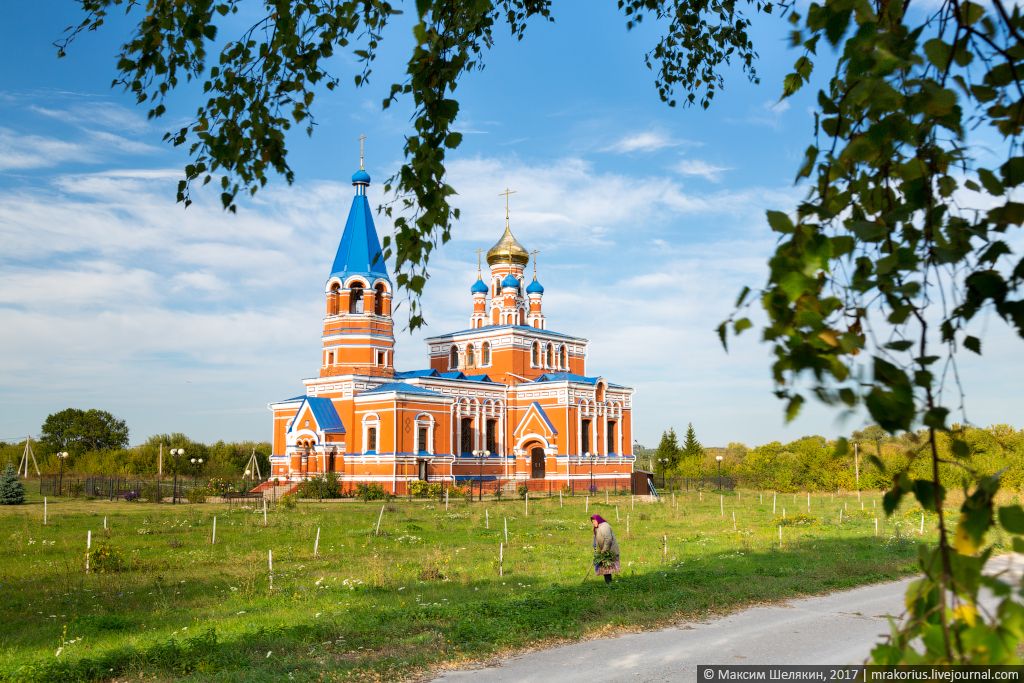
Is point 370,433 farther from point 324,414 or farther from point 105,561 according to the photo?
point 105,561

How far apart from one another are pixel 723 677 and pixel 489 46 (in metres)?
5.70

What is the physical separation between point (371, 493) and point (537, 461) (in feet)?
39.6

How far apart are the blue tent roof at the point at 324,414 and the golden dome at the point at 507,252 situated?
1532 centimetres

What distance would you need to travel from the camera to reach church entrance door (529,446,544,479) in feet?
148

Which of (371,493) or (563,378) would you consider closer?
(371,493)

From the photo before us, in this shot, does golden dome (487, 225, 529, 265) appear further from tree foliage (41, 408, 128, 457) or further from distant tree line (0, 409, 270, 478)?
tree foliage (41, 408, 128, 457)

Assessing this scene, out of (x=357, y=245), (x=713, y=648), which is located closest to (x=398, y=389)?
(x=357, y=245)

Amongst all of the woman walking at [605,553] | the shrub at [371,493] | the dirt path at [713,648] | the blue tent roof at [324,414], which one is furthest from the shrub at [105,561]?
the blue tent roof at [324,414]

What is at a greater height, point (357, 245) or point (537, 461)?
point (357, 245)

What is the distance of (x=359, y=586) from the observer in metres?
11.7

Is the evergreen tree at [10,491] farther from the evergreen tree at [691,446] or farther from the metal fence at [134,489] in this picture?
the evergreen tree at [691,446]

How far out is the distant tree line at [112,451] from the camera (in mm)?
56688

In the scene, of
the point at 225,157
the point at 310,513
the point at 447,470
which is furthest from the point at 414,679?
the point at 447,470

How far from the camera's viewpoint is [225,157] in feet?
13.4
